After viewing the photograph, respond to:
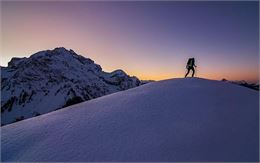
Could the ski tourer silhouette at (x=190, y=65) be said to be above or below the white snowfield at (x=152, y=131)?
above

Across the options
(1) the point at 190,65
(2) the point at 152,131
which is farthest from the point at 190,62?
(2) the point at 152,131

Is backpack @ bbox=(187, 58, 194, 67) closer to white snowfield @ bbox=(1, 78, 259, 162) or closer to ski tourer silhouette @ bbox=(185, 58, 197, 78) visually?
ski tourer silhouette @ bbox=(185, 58, 197, 78)

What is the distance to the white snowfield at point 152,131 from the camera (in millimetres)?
7453

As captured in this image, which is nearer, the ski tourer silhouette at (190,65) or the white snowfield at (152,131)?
the white snowfield at (152,131)

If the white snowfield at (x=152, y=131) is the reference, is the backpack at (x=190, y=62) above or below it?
above

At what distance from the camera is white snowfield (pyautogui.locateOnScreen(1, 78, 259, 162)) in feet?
24.5

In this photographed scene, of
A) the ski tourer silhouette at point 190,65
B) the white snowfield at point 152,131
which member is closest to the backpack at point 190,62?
the ski tourer silhouette at point 190,65

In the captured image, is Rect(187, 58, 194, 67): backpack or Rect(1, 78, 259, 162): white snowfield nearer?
Rect(1, 78, 259, 162): white snowfield

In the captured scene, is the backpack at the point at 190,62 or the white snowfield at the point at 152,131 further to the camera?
the backpack at the point at 190,62

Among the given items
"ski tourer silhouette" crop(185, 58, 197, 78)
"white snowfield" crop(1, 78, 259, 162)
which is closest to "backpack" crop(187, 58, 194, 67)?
"ski tourer silhouette" crop(185, 58, 197, 78)

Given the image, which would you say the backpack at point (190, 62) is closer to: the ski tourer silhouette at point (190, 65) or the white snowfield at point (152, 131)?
the ski tourer silhouette at point (190, 65)

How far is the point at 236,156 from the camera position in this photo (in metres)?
6.91

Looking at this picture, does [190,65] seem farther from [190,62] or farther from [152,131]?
[152,131]

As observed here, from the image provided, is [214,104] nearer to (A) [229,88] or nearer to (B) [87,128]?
(A) [229,88]
